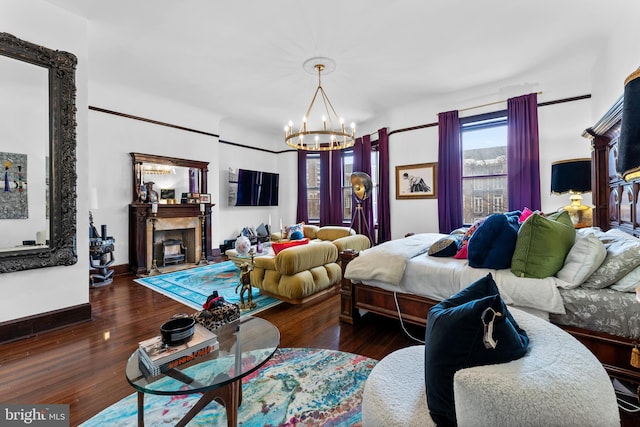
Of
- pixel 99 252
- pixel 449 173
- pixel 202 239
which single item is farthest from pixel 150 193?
pixel 449 173

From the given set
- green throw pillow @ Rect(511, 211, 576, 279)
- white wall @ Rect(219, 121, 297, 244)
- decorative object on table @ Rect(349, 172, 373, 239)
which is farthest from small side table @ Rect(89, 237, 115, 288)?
green throw pillow @ Rect(511, 211, 576, 279)

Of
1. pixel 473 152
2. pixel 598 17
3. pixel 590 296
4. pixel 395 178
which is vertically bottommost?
pixel 590 296

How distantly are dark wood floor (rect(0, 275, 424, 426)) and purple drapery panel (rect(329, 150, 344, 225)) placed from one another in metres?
3.26

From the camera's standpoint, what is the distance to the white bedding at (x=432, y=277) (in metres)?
1.83

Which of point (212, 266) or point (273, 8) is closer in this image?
point (273, 8)

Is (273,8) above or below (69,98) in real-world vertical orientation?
above

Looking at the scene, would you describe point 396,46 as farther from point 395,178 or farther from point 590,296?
point 590,296

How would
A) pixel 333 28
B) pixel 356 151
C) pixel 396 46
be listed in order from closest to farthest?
pixel 333 28 < pixel 396 46 < pixel 356 151

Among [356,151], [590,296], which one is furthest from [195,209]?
[590,296]

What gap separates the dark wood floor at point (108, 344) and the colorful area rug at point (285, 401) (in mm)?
201

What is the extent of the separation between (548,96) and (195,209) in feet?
19.8

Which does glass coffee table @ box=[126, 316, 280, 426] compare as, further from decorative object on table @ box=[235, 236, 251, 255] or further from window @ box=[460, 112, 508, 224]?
window @ box=[460, 112, 508, 224]

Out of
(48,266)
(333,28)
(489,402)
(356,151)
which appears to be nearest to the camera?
(489,402)

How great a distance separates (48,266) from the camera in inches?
103
